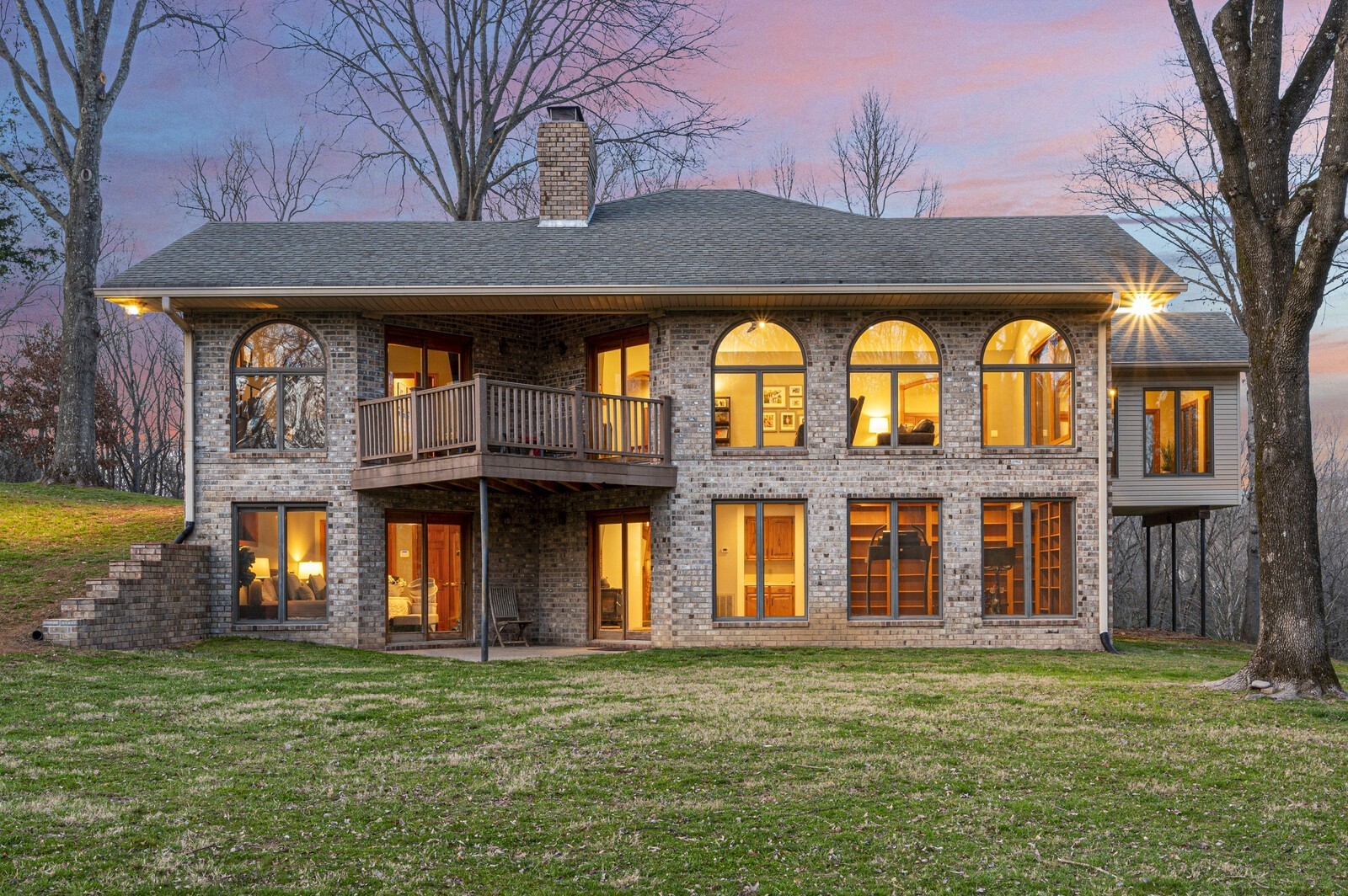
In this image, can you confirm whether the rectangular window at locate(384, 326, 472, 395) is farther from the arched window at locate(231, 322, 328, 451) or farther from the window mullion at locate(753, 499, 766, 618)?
the window mullion at locate(753, 499, 766, 618)

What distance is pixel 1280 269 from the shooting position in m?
10.8

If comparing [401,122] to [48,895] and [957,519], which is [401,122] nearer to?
[957,519]

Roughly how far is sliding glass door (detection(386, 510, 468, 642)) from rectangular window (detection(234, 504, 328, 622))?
3.23ft

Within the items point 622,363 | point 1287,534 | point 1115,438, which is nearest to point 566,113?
point 622,363

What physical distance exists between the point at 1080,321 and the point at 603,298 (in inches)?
273

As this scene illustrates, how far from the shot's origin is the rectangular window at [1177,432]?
19484 millimetres

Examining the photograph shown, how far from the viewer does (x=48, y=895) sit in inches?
206

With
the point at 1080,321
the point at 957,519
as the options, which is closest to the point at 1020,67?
the point at 1080,321

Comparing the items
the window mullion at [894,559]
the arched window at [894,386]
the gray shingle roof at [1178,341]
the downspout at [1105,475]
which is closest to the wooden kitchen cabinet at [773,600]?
the window mullion at [894,559]

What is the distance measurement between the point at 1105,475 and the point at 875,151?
64.9ft

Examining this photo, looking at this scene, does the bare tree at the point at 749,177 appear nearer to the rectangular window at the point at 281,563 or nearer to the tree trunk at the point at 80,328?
the tree trunk at the point at 80,328

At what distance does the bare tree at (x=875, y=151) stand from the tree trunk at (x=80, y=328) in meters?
20.2

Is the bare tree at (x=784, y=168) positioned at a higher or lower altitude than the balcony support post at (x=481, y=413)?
higher

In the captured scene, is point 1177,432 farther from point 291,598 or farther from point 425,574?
point 291,598
